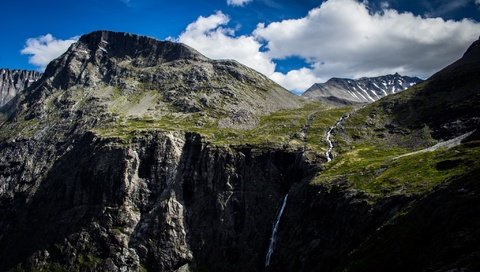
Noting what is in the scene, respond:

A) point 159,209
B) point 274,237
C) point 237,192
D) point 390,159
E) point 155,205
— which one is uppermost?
point 390,159

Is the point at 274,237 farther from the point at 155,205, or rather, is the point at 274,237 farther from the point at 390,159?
the point at 155,205

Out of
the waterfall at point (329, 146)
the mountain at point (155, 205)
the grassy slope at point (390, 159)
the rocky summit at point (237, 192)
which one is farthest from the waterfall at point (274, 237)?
the waterfall at point (329, 146)

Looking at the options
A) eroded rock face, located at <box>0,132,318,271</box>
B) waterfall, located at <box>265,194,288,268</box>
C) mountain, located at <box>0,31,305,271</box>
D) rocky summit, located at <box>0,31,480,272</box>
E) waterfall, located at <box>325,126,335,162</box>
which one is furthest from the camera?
waterfall, located at <box>325,126,335,162</box>

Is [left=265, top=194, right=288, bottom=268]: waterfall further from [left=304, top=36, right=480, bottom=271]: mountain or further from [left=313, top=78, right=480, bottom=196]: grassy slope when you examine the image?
[left=304, top=36, right=480, bottom=271]: mountain

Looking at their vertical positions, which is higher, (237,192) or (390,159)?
(390,159)

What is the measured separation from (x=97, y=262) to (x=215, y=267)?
4347 centimetres

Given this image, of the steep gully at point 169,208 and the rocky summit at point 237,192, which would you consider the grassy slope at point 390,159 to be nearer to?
the rocky summit at point 237,192

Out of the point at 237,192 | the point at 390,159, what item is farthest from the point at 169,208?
the point at 390,159

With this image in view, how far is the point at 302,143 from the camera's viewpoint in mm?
176250

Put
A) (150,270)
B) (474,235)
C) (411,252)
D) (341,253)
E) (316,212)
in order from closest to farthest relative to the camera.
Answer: (474,235) < (411,252) < (341,253) < (316,212) < (150,270)

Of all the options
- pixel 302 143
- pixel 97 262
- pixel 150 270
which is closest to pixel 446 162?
pixel 302 143

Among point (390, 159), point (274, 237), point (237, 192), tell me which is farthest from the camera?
point (237, 192)

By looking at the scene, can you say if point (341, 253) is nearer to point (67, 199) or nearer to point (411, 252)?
point (411, 252)

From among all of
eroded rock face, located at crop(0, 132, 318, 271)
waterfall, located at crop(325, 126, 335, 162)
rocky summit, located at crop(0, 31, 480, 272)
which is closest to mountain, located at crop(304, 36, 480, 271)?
rocky summit, located at crop(0, 31, 480, 272)
